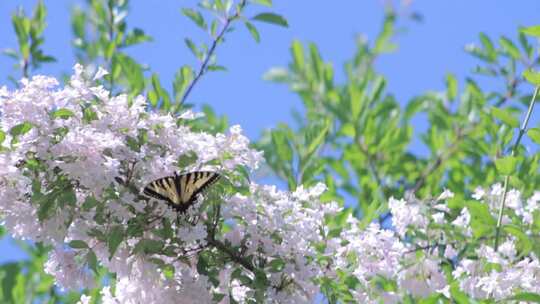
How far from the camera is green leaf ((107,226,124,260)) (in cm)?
248

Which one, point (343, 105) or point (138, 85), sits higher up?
point (343, 105)

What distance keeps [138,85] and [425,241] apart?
1.24 metres

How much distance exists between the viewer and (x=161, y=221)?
2.61 metres

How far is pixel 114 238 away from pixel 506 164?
1.19m

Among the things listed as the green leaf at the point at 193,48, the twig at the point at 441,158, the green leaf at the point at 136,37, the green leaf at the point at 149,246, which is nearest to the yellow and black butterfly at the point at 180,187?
the green leaf at the point at 149,246

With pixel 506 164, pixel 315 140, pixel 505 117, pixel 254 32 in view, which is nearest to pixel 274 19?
pixel 254 32

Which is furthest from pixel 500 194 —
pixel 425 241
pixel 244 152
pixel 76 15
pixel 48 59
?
pixel 76 15

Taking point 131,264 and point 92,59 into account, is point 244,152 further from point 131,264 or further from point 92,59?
point 92,59

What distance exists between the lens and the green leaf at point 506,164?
2830 mm

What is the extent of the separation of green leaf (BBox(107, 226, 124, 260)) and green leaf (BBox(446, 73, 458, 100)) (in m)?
3.08

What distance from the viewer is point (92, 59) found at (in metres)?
4.85

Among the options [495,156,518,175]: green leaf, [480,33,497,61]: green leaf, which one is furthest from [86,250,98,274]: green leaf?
[480,33,497,61]: green leaf

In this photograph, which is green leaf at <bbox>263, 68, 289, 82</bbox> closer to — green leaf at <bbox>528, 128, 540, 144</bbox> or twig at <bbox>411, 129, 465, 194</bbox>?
twig at <bbox>411, 129, 465, 194</bbox>

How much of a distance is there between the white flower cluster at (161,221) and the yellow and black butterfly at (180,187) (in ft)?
0.22
